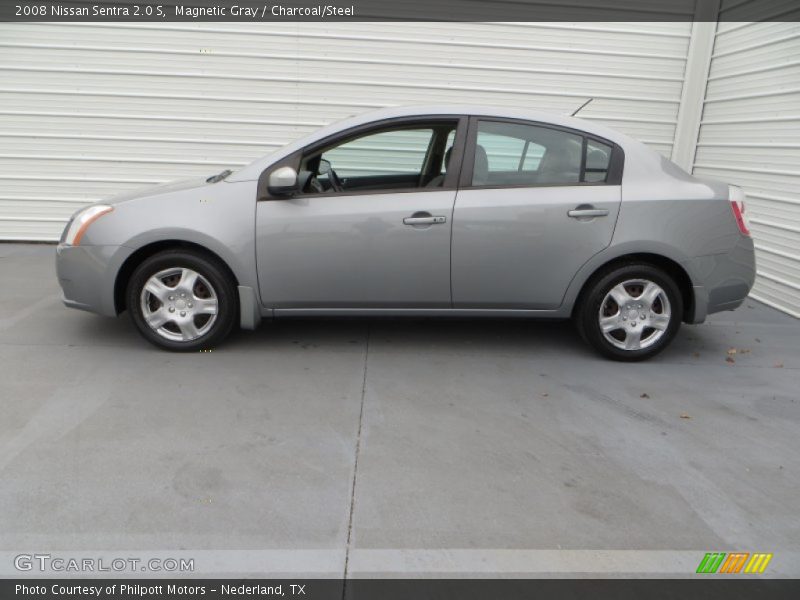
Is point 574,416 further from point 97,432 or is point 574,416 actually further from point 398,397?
→ point 97,432

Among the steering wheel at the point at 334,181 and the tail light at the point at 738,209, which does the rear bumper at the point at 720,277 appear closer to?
the tail light at the point at 738,209

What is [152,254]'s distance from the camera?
4.29 metres

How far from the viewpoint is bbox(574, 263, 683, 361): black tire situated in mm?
4324

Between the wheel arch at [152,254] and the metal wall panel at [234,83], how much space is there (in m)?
3.52

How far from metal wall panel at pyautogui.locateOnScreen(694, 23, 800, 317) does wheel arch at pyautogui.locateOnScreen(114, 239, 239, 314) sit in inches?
195

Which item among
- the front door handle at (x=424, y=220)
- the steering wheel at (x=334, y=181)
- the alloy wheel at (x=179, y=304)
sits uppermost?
the steering wheel at (x=334, y=181)

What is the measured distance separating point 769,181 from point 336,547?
18.7ft

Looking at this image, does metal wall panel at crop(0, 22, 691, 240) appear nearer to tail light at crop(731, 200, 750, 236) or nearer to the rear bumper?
tail light at crop(731, 200, 750, 236)

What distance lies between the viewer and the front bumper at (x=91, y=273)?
164 inches

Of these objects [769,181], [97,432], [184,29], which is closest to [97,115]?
[184,29]

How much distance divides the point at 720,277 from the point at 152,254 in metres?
3.75

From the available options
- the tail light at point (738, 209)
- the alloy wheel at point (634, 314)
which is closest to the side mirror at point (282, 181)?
the alloy wheel at point (634, 314)
